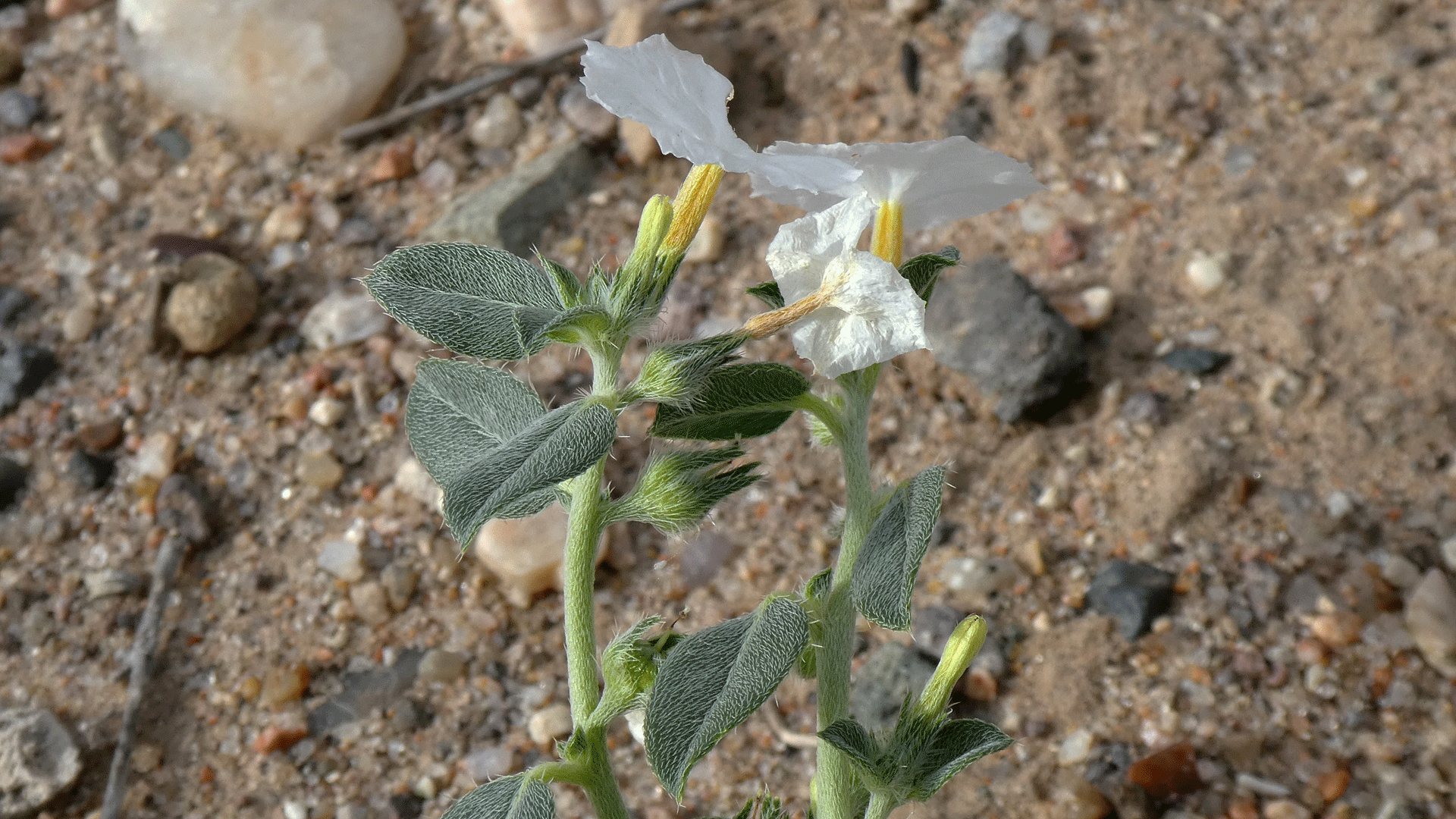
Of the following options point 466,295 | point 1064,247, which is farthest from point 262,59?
point 466,295

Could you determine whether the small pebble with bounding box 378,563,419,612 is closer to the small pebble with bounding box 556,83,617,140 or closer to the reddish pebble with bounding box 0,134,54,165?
the small pebble with bounding box 556,83,617,140

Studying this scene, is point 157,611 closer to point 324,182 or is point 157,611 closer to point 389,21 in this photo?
point 324,182

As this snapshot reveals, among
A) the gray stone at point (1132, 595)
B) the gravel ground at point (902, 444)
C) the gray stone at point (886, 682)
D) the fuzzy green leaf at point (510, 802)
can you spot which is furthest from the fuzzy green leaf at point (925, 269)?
the gray stone at point (1132, 595)

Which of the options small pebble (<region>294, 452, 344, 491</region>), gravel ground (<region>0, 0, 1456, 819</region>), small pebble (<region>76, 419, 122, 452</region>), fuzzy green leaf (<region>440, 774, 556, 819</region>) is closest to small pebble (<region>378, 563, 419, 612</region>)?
gravel ground (<region>0, 0, 1456, 819</region>)

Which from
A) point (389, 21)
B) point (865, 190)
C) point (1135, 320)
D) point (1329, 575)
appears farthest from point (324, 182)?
point (1329, 575)

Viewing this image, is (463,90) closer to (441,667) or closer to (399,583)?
(399,583)
